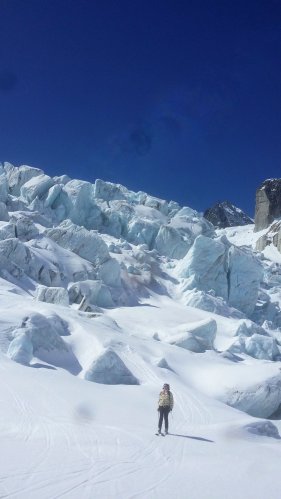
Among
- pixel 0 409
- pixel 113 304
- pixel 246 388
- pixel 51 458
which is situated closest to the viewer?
pixel 51 458

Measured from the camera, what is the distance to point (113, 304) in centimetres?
3791

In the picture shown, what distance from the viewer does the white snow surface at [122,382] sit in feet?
25.5

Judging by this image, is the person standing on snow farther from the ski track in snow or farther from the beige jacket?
the ski track in snow

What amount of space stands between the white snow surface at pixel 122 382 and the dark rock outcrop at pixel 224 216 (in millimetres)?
99828

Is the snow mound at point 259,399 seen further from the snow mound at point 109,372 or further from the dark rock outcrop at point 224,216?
the dark rock outcrop at point 224,216

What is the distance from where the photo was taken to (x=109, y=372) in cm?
1697

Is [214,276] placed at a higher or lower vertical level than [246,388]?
higher

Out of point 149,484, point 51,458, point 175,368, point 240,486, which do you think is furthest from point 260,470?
point 175,368

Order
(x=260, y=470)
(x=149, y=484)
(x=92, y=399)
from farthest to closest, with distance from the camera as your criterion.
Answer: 1. (x=92, y=399)
2. (x=260, y=470)
3. (x=149, y=484)

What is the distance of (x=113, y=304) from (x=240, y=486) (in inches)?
1199

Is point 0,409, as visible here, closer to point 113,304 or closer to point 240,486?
point 240,486

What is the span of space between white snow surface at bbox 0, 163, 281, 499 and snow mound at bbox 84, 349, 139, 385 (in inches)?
1.5

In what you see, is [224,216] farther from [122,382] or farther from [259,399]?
[122,382]

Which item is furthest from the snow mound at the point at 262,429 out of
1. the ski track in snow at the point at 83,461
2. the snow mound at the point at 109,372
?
the snow mound at the point at 109,372
